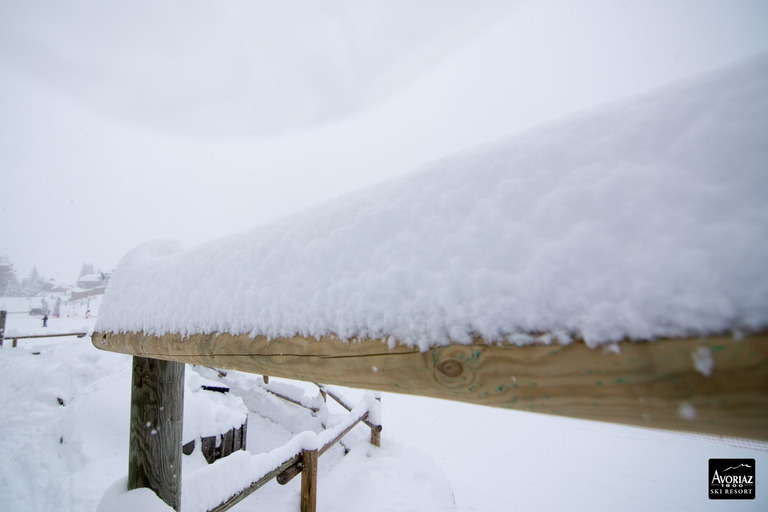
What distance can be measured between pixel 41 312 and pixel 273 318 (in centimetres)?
5093

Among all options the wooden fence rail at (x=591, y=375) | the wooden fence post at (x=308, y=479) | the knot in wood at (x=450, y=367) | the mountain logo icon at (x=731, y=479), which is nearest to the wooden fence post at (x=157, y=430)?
the wooden fence post at (x=308, y=479)

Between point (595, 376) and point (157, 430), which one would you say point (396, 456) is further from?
point (595, 376)

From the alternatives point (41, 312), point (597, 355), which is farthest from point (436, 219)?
point (41, 312)

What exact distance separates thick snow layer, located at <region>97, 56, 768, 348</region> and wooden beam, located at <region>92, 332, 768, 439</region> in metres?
0.03

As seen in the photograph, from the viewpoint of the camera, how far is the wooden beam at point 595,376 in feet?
1.23

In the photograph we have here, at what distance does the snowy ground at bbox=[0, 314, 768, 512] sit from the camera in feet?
11.4

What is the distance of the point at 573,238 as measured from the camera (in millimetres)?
497

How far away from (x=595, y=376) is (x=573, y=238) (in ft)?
0.75

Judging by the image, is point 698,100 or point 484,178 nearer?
point 698,100

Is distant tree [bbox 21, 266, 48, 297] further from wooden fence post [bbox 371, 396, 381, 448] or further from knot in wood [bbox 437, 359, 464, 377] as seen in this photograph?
knot in wood [bbox 437, 359, 464, 377]

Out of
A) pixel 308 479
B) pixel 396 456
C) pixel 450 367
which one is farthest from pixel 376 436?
pixel 450 367

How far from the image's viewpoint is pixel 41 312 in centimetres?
3278

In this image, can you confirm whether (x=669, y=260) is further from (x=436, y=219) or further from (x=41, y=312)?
(x=41, y=312)

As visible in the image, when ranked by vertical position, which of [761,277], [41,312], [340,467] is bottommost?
[41,312]
